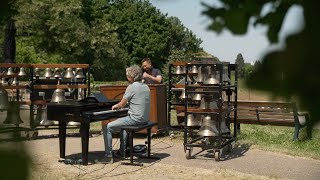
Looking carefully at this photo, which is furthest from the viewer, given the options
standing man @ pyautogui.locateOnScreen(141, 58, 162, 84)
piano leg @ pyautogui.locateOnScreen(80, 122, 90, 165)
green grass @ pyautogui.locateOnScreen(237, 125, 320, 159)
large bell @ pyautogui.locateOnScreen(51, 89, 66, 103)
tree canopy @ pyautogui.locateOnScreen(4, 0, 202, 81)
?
tree canopy @ pyautogui.locateOnScreen(4, 0, 202, 81)

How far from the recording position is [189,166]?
26.1ft

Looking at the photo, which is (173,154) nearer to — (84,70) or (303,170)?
(303,170)

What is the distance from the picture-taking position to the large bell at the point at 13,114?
80cm

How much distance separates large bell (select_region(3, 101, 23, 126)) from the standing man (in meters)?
9.51

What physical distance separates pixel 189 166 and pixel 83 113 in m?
1.77

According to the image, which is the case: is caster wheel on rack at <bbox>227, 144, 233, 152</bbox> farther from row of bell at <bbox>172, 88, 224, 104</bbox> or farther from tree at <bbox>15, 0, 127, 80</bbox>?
tree at <bbox>15, 0, 127, 80</bbox>

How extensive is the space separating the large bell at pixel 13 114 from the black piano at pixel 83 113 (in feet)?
22.5

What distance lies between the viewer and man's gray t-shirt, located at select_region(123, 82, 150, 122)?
809cm

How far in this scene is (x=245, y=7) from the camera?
3.56ft

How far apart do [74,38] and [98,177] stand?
902 inches

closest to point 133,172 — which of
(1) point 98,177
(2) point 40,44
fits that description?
(1) point 98,177

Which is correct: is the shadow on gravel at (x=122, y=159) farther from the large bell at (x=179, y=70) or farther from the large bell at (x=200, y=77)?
the large bell at (x=179, y=70)

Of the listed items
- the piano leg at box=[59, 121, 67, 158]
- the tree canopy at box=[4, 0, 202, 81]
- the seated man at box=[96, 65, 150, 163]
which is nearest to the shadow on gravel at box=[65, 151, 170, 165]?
the piano leg at box=[59, 121, 67, 158]

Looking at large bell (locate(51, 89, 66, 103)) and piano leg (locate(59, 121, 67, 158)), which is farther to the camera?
large bell (locate(51, 89, 66, 103))
